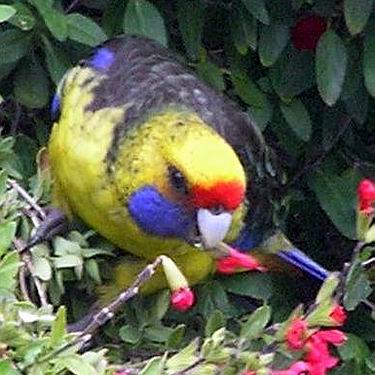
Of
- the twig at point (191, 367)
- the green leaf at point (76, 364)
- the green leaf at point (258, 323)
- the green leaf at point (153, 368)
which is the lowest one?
the green leaf at point (258, 323)

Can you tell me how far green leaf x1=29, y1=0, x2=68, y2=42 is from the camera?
6.63ft

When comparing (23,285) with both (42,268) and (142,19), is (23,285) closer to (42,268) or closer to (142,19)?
(42,268)

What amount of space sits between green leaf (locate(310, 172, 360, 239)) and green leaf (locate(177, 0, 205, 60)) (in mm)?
373

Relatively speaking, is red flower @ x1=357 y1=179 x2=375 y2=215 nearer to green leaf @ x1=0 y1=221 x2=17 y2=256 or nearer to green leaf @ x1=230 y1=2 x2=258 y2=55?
green leaf @ x1=230 y1=2 x2=258 y2=55

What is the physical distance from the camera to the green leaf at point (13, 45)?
81.5 inches

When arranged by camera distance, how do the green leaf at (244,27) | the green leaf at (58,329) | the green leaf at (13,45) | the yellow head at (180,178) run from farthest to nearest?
1. the green leaf at (244,27)
2. the green leaf at (13,45)
3. the yellow head at (180,178)
4. the green leaf at (58,329)

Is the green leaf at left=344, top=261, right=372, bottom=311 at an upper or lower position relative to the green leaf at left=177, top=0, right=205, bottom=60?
lower

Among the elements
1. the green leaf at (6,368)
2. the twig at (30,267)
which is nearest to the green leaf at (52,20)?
the twig at (30,267)

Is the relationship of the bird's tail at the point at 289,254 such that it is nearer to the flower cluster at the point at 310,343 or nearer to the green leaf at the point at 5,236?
the flower cluster at the point at 310,343

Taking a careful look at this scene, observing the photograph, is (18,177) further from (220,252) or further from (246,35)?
(246,35)

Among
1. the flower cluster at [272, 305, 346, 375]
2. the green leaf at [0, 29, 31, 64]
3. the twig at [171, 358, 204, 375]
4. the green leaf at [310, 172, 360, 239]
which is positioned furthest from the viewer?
the green leaf at [310, 172, 360, 239]

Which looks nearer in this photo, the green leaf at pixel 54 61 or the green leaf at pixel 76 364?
the green leaf at pixel 76 364

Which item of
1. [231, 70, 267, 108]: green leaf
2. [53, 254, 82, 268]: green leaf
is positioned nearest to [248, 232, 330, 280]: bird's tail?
[231, 70, 267, 108]: green leaf

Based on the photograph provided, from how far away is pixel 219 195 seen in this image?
1793 millimetres
